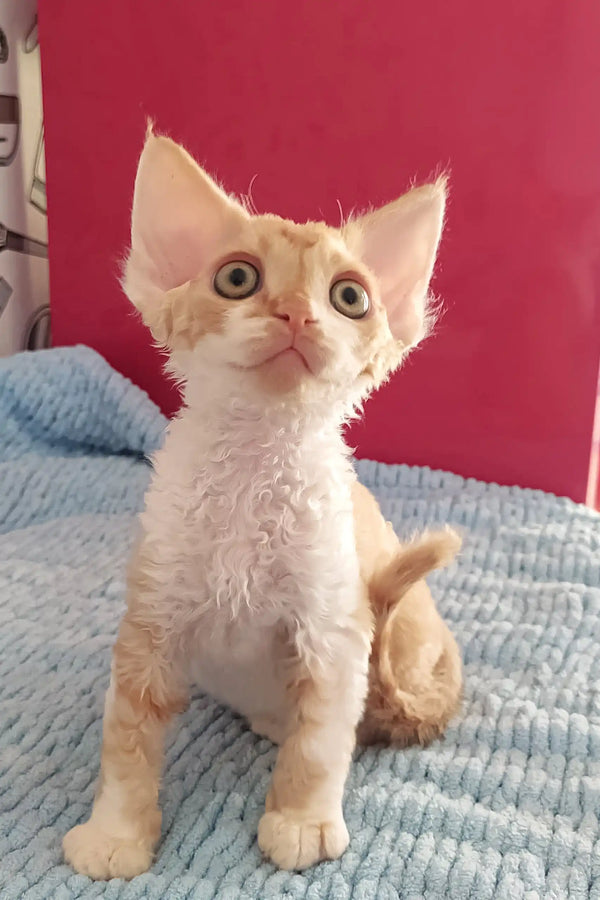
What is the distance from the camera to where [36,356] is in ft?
4.86

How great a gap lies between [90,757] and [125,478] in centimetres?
71

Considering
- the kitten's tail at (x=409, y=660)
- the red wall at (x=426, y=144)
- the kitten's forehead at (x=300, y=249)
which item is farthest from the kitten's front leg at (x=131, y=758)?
the red wall at (x=426, y=144)

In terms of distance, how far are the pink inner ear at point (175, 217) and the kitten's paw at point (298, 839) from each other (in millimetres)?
444

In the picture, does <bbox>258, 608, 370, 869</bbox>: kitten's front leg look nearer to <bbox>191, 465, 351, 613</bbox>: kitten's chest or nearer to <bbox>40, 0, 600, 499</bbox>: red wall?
<bbox>191, 465, 351, 613</bbox>: kitten's chest

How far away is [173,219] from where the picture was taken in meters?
0.66

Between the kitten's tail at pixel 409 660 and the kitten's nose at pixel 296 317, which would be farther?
the kitten's tail at pixel 409 660

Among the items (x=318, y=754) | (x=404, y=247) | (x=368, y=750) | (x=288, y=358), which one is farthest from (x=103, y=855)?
(x=404, y=247)

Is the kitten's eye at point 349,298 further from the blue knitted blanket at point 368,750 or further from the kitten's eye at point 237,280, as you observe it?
the blue knitted blanket at point 368,750

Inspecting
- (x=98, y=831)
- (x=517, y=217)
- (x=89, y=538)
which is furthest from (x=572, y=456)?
(x=98, y=831)

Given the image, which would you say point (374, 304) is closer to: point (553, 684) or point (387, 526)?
point (387, 526)

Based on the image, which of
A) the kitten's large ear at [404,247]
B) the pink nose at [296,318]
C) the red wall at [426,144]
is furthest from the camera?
the red wall at [426,144]

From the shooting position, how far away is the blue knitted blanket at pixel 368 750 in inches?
25.5

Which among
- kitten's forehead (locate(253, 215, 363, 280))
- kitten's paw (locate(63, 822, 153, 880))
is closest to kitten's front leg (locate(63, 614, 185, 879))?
kitten's paw (locate(63, 822, 153, 880))

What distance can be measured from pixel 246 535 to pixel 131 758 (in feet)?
0.65
